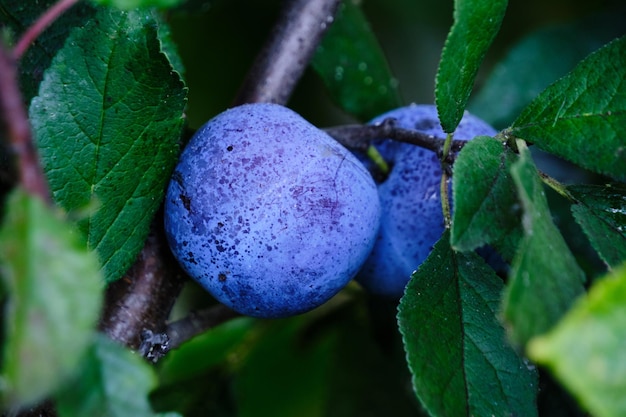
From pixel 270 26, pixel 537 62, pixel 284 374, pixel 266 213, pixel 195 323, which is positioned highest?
pixel 537 62

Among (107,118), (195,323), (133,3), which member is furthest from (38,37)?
(195,323)

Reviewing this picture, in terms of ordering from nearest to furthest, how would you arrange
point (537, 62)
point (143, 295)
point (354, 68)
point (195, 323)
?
1. point (143, 295)
2. point (195, 323)
3. point (354, 68)
4. point (537, 62)

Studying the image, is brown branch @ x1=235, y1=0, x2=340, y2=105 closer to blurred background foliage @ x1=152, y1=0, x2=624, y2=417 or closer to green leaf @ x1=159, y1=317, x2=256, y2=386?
blurred background foliage @ x1=152, y1=0, x2=624, y2=417

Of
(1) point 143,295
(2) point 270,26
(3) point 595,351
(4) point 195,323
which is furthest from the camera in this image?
(2) point 270,26

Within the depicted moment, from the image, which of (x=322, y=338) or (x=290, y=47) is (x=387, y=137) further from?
(x=322, y=338)

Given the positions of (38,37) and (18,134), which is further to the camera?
(38,37)

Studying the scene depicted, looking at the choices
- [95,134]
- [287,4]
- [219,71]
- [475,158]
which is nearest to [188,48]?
[219,71]

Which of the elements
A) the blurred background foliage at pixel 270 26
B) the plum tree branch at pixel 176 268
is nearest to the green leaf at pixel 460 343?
the plum tree branch at pixel 176 268
